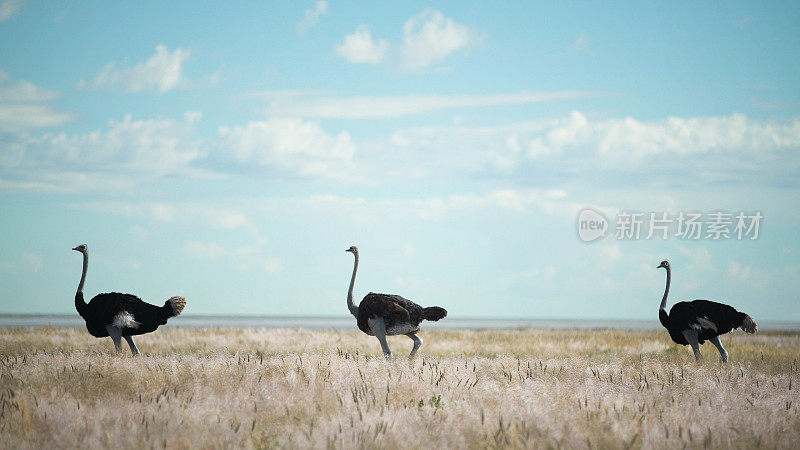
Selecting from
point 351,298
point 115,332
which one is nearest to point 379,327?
point 351,298

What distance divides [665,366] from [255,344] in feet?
40.6

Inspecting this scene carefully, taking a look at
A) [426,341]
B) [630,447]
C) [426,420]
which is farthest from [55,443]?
[426,341]

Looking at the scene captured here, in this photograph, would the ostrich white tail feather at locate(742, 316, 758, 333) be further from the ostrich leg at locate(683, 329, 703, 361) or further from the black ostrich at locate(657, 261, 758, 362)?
the ostrich leg at locate(683, 329, 703, 361)

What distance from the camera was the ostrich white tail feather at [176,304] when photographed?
55.9 ft

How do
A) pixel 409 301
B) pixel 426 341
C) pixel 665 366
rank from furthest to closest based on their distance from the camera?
pixel 426 341
pixel 409 301
pixel 665 366

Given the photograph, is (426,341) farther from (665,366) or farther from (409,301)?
(665,366)

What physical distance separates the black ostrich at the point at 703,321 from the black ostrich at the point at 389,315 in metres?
5.48

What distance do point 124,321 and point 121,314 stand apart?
0.18 m

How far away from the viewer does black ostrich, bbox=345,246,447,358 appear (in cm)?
1584

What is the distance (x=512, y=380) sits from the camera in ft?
39.2

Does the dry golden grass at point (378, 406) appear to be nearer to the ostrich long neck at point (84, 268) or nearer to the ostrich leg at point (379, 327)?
the ostrich leg at point (379, 327)

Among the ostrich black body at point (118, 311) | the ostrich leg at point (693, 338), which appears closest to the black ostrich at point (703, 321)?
the ostrich leg at point (693, 338)

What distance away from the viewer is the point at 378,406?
9.15 metres

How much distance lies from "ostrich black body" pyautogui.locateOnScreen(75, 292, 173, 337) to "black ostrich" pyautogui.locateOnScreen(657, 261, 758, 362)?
1174 cm
